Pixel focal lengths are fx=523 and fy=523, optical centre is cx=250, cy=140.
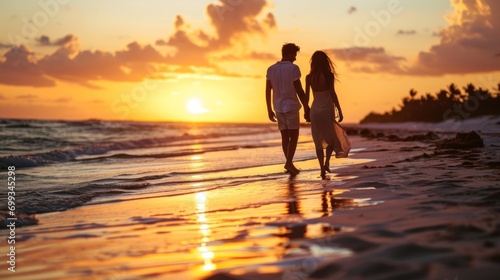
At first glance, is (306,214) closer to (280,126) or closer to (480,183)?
(480,183)

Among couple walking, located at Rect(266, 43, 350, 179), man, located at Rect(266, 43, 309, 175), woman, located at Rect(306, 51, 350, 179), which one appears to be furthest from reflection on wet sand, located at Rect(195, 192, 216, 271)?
man, located at Rect(266, 43, 309, 175)

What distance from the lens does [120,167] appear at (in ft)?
45.1

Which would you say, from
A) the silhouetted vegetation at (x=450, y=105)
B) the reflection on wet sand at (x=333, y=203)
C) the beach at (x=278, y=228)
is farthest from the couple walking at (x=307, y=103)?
the silhouetted vegetation at (x=450, y=105)

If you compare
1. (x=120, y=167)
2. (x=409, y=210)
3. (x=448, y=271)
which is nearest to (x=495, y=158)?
(x=409, y=210)

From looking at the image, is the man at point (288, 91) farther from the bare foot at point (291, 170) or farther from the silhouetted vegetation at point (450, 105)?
the silhouetted vegetation at point (450, 105)

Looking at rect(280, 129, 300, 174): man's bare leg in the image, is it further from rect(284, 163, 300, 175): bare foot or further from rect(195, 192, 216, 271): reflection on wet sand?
rect(195, 192, 216, 271): reflection on wet sand

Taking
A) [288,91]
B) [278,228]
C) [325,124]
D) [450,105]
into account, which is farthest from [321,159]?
[450,105]

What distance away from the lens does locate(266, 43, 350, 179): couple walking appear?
956cm

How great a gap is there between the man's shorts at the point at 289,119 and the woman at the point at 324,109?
0.71 meters

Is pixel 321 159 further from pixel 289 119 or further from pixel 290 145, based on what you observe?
pixel 289 119

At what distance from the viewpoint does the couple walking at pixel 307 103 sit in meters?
9.56

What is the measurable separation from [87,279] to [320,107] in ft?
22.8

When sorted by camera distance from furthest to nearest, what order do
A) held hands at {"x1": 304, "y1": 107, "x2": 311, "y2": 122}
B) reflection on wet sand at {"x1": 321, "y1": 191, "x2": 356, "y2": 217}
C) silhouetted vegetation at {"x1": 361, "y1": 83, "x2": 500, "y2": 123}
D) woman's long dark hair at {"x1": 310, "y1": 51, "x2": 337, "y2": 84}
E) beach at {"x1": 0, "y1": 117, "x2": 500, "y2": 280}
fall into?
silhouetted vegetation at {"x1": 361, "y1": 83, "x2": 500, "y2": 123} → held hands at {"x1": 304, "y1": 107, "x2": 311, "y2": 122} → woman's long dark hair at {"x1": 310, "y1": 51, "x2": 337, "y2": 84} → reflection on wet sand at {"x1": 321, "y1": 191, "x2": 356, "y2": 217} → beach at {"x1": 0, "y1": 117, "x2": 500, "y2": 280}

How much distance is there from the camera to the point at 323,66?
375 inches
